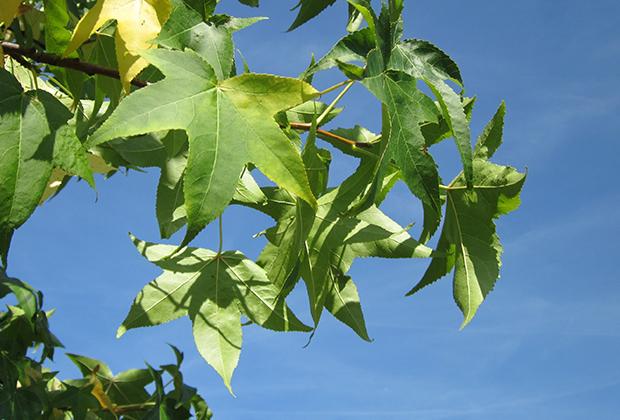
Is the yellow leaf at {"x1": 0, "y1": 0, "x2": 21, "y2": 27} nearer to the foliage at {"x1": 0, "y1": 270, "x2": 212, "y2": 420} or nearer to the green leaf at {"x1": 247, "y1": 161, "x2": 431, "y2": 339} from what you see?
the green leaf at {"x1": 247, "y1": 161, "x2": 431, "y2": 339}

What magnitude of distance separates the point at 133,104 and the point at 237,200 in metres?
0.45

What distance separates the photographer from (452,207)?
1.43 meters

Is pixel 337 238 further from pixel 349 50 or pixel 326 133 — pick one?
pixel 349 50

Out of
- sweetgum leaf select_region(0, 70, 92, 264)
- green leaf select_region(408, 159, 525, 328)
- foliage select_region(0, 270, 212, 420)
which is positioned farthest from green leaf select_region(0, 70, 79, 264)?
foliage select_region(0, 270, 212, 420)

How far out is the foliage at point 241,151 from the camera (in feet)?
3.27

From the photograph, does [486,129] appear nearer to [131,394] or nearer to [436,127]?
[436,127]

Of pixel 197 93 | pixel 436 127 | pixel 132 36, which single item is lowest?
pixel 197 93

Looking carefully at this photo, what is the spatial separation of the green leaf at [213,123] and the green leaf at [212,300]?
0.44 meters

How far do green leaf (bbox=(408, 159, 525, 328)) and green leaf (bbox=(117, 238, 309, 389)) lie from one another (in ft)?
0.90

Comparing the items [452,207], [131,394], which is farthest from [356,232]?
[131,394]

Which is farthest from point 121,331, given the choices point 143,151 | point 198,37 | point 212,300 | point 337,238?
point 198,37

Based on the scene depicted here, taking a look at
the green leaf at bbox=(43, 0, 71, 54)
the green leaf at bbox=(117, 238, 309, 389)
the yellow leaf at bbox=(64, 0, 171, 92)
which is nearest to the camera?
the yellow leaf at bbox=(64, 0, 171, 92)

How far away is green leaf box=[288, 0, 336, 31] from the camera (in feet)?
4.71

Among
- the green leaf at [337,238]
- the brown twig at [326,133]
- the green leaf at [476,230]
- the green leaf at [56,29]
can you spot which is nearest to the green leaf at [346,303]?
the green leaf at [337,238]
